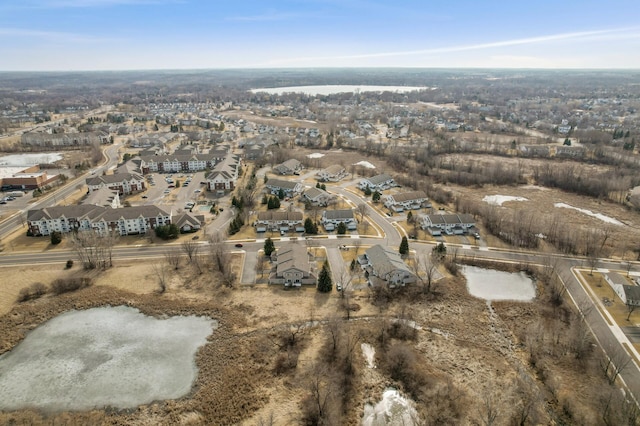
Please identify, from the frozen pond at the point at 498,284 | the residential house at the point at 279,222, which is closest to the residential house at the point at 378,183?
the residential house at the point at 279,222

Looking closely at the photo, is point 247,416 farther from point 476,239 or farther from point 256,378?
point 476,239

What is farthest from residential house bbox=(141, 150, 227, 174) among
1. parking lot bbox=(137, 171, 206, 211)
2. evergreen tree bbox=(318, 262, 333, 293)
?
evergreen tree bbox=(318, 262, 333, 293)

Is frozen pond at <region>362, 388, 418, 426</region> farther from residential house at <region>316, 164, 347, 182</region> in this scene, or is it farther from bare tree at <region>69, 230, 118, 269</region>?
residential house at <region>316, 164, 347, 182</region>

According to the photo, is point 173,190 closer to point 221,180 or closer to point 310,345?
point 221,180

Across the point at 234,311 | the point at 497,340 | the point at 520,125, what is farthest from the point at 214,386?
the point at 520,125

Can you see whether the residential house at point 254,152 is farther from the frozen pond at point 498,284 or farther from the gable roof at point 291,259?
the frozen pond at point 498,284

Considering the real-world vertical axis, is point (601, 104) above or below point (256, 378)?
above

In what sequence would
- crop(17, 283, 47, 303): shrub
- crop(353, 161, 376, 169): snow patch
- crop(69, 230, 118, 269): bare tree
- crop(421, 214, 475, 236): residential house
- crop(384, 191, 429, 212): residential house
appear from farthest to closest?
crop(353, 161, 376, 169): snow patch, crop(384, 191, 429, 212): residential house, crop(421, 214, 475, 236): residential house, crop(69, 230, 118, 269): bare tree, crop(17, 283, 47, 303): shrub
